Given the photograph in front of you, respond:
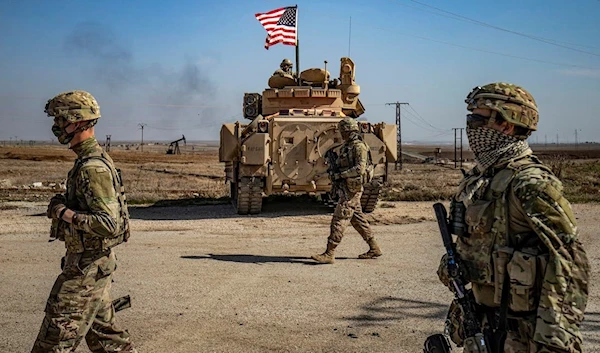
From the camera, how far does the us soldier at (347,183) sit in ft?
27.9

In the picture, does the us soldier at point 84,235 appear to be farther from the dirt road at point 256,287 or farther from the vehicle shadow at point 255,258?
the vehicle shadow at point 255,258

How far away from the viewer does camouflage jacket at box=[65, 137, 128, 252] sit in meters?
3.89

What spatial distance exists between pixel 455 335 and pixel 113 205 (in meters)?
2.04

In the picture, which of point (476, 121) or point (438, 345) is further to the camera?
point (438, 345)

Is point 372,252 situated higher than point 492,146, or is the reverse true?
point 492,146

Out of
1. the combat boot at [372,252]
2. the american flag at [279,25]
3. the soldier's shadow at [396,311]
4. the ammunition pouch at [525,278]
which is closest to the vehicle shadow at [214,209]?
the american flag at [279,25]

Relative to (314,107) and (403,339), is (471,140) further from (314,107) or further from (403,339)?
(314,107)

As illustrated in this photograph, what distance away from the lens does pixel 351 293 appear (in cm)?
706

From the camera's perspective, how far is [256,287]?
734 cm

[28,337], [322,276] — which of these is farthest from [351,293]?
[28,337]

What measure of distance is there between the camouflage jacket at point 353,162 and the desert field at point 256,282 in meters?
1.04

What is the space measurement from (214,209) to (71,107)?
10913 mm

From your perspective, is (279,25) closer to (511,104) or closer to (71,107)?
→ (71,107)

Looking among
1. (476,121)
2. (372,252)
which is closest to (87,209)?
(476,121)
